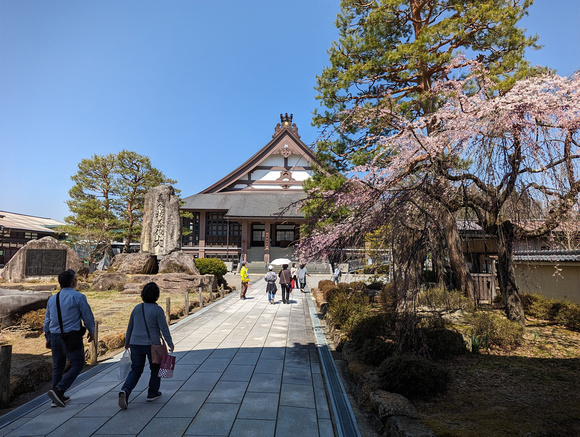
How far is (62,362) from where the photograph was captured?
448 cm

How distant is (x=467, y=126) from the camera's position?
19.1 ft

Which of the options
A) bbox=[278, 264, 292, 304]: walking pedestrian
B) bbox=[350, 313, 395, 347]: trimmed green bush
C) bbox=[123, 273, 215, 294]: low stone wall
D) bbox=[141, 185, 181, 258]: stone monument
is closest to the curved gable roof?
bbox=[141, 185, 181, 258]: stone monument

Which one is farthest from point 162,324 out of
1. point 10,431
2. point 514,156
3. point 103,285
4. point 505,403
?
point 103,285

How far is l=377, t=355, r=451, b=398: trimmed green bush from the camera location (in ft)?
14.5

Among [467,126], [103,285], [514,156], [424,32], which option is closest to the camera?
[514,156]

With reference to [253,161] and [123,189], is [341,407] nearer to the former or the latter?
[123,189]

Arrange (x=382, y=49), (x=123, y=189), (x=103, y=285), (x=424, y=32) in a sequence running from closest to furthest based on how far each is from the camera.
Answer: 1. (x=424, y=32)
2. (x=382, y=49)
3. (x=103, y=285)
4. (x=123, y=189)

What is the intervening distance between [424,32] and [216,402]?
10.0m

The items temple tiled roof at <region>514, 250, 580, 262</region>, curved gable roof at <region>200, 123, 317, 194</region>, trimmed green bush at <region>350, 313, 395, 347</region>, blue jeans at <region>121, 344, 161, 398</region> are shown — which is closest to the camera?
blue jeans at <region>121, 344, 161, 398</region>

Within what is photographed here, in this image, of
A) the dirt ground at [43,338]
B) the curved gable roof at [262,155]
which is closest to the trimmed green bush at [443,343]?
the dirt ground at [43,338]

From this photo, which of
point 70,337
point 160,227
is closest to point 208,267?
point 160,227

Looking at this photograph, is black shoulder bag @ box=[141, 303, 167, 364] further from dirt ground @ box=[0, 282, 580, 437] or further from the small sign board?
the small sign board

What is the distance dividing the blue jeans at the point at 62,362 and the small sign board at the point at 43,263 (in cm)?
1452

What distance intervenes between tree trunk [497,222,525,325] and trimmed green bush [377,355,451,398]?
3830mm
